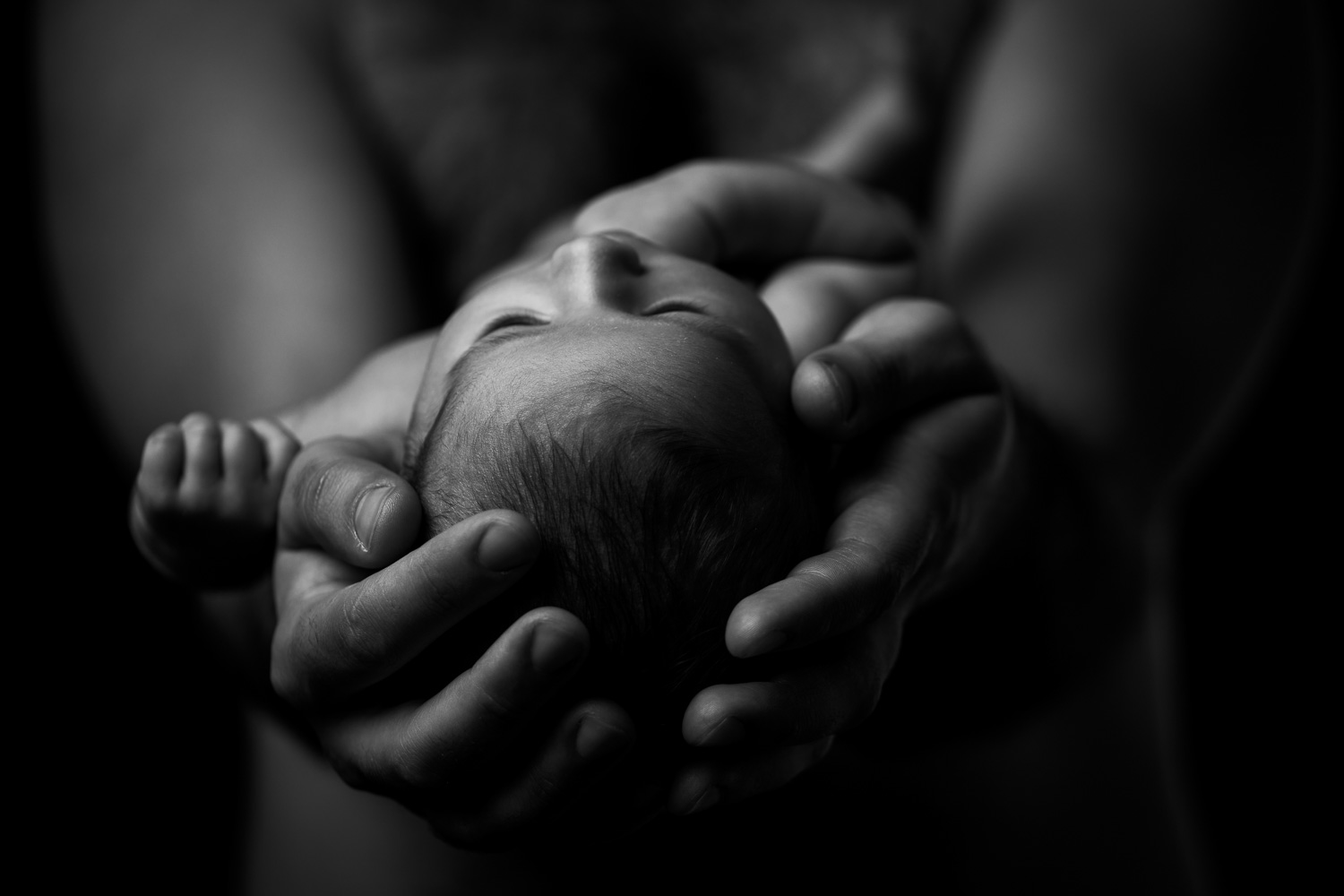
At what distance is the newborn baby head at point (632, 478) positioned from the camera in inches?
15.8

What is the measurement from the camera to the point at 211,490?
1.69ft

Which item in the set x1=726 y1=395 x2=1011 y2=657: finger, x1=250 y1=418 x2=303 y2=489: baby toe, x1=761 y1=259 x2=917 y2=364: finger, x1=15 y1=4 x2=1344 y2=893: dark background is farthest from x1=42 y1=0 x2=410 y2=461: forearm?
x1=726 y1=395 x2=1011 y2=657: finger

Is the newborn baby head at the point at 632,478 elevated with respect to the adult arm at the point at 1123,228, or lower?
elevated

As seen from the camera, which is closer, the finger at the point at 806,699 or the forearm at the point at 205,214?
the finger at the point at 806,699

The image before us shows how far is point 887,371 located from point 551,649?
204 mm

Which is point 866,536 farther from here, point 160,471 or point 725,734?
point 160,471

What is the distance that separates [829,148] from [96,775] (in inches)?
28.3

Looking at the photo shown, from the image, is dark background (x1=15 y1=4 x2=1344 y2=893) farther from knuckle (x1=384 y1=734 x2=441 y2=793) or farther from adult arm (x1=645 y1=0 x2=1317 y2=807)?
knuckle (x1=384 y1=734 x2=441 y2=793)

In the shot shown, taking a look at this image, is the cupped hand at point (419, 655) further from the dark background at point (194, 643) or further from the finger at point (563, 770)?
the dark background at point (194, 643)

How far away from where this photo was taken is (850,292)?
0.63 metres

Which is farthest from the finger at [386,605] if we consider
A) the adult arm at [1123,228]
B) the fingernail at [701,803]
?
the adult arm at [1123,228]

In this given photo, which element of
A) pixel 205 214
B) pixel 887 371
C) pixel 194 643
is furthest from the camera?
pixel 194 643

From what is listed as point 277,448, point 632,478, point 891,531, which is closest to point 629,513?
point 632,478

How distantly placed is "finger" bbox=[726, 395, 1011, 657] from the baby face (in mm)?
57
